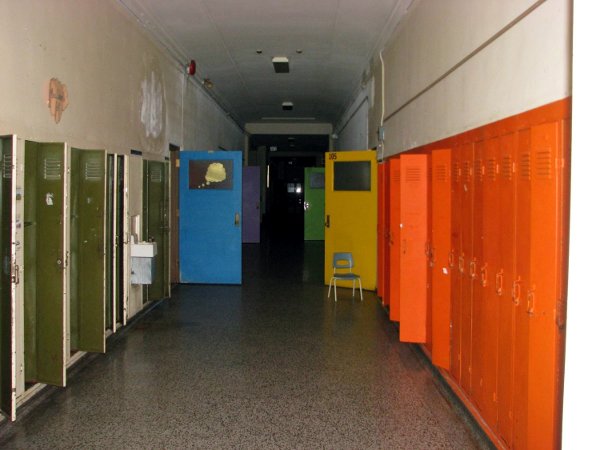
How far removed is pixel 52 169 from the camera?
3576 mm

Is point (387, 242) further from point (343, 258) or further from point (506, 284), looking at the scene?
point (506, 284)

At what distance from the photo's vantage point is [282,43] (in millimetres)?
7199

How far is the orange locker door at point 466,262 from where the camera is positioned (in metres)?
3.32

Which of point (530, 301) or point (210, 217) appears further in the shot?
point (210, 217)

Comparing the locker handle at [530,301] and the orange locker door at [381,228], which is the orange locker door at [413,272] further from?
the locker handle at [530,301]

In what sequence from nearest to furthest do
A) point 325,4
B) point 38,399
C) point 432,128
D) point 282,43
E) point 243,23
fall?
point 38,399, point 432,128, point 325,4, point 243,23, point 282,43

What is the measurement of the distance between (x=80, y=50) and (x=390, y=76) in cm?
357

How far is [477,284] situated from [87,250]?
3098 millimetres

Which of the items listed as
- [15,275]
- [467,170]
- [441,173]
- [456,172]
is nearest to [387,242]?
[441,173]

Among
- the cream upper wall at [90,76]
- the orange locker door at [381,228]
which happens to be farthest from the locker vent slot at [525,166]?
the orange locker door at [381,228]

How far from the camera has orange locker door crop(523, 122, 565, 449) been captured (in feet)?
7.09

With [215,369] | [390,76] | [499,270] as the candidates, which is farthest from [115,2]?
[499,270]

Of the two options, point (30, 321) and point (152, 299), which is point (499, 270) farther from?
point (152, 299)

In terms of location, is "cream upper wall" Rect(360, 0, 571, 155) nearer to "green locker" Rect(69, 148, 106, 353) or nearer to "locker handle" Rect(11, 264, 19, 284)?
"green locker" Rect(69, 148, 106, 353)
